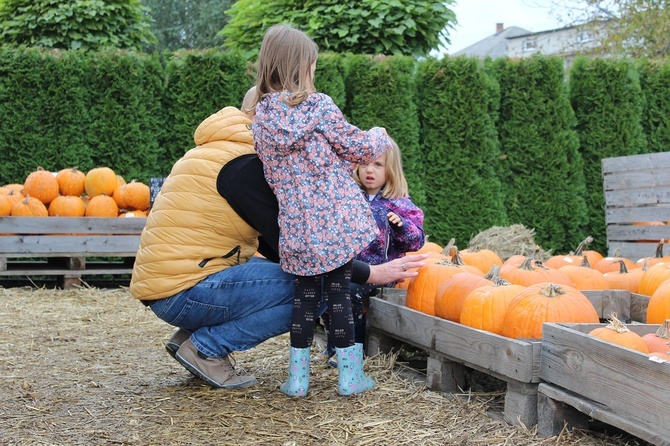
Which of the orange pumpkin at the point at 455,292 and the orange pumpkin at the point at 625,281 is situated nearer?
the orange pumpkin at the point at 455,292

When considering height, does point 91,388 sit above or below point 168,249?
below

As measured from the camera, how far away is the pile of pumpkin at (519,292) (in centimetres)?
301

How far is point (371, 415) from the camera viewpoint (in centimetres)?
294

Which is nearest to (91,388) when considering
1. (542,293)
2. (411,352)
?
(411,352)

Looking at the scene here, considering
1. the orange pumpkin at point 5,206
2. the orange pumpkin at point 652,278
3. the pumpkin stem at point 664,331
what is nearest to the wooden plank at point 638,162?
the orange pumpkin at point 652,278

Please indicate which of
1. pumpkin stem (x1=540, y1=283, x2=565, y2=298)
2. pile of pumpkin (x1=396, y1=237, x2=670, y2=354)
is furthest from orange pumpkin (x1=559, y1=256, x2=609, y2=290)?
pumpkin stem (x1=540, y1=283, x2=565, y2=298)

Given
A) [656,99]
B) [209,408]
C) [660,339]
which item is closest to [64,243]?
[209,408]

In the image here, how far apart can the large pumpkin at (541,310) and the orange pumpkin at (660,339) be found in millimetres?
340

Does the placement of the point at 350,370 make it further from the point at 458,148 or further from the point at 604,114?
the point at 604,114

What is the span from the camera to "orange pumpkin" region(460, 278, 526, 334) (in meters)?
3.16

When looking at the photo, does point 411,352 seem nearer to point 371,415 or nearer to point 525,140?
point 371,415

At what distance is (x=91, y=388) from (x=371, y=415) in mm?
1327

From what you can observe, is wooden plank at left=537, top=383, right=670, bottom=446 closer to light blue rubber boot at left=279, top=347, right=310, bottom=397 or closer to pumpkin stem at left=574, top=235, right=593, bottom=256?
light blue rubber boot at left=279, top=347, right=310, bottom=397

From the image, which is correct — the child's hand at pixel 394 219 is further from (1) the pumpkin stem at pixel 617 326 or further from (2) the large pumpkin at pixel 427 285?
(1) the pumpkin stem at pixel 617 326
